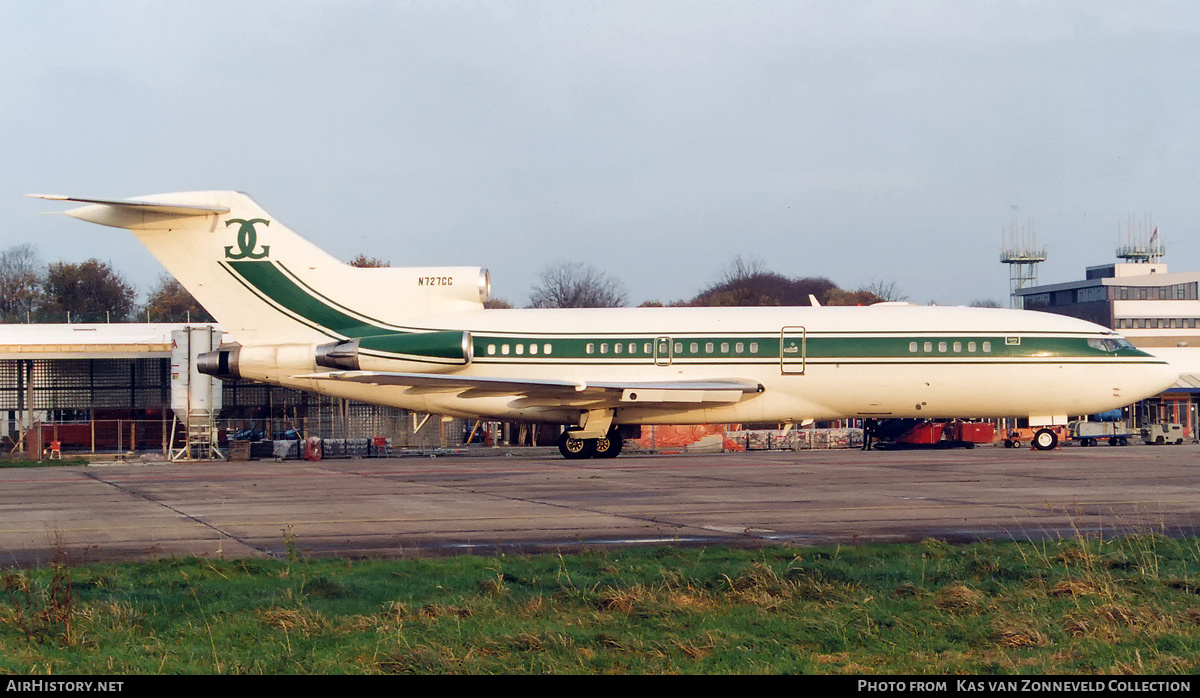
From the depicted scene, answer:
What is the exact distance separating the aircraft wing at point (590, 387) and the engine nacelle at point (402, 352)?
2.41 feet

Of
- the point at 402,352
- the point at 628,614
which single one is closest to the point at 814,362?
the point at 402,352

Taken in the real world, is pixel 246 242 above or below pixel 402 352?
above

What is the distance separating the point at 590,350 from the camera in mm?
29672

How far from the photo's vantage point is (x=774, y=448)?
4056 cm

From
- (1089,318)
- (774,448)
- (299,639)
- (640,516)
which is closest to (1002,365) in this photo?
(774,448)

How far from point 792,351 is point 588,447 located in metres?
5.99

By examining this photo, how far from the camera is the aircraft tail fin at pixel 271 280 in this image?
99.8ft

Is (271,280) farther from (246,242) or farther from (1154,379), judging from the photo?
(1154,379)

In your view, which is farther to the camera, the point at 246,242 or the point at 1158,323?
the point at 1158,323

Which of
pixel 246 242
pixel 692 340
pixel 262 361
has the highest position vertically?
pixel 246 242

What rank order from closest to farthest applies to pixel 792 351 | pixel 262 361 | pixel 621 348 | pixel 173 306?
pixel 792 351
pixel 621 348
pixel 262 361
pixel 173 306

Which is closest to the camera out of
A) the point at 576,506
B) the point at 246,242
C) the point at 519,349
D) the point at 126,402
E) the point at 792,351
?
the point at 576,506

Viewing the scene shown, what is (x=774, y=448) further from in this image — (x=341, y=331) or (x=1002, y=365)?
(x=341, y=331)

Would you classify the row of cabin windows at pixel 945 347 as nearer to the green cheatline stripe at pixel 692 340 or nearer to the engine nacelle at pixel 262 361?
the green cheatline stripe at pixel 692 340
